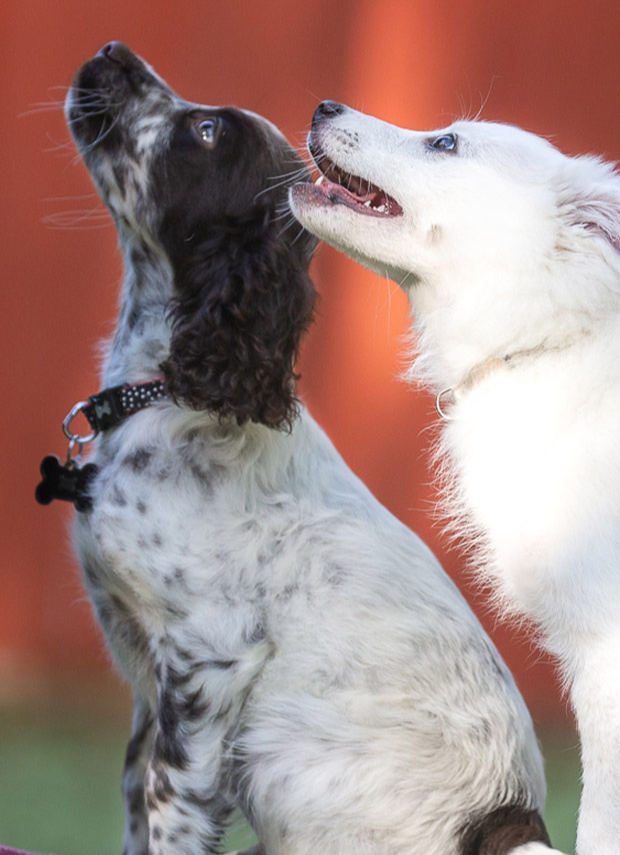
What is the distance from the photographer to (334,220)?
7.79ft

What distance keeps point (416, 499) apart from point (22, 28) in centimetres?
243

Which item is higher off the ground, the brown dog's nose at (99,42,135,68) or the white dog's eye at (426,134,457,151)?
the brown dog's nose at (99,42,135,68)

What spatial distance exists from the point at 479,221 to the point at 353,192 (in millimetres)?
295

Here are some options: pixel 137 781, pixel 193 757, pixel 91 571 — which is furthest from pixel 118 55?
pixel 137 781

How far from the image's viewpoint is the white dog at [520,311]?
2223 mm

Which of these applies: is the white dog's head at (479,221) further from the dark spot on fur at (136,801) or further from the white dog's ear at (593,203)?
the dark spot on fur at (136,801)

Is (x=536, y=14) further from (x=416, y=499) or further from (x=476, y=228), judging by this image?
(x=476, y=228)

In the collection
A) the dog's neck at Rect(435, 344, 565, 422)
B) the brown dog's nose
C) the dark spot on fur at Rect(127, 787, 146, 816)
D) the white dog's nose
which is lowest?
the dark spot on fur at Rect(127, 787, 146, 816)

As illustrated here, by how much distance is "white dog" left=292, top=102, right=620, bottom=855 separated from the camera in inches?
87.5

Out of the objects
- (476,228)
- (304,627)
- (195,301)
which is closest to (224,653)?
(304,627)

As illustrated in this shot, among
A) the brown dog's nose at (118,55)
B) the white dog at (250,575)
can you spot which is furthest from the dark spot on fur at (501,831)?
the brown dog's nose at (118,55)

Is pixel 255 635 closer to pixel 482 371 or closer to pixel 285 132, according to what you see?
pixel 482 371

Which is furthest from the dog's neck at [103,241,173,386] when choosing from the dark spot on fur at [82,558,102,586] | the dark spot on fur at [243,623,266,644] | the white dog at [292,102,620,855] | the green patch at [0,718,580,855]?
the green patch at [0,718,580,855]

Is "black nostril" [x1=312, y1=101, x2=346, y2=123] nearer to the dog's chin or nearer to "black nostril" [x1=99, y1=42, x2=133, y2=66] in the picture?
the dog's chin
